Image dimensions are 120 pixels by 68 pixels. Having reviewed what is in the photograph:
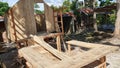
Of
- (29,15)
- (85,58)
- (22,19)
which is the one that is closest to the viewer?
(85,58)

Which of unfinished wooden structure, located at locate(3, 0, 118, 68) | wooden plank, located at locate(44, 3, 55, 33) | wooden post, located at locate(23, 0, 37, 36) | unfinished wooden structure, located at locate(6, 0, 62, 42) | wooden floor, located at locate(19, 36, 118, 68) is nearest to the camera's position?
wooden floor, located at locate(19, 36, 118, 68)

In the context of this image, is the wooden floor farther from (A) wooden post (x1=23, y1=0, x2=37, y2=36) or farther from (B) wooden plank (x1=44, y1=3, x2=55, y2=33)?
(B) wooden plank (x1=44, y1=3, x2=55, y2=33)

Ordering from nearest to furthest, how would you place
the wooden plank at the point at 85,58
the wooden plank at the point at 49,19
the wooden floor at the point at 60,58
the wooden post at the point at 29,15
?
the wooden plank at the point at 85,58 → the wooden floor at the point at 60,58 → the wooden post at the point at 29,15 → the wooden plank at the point at 49,19

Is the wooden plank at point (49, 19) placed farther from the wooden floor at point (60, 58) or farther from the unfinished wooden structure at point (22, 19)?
the wooden floor at point (60, 58)

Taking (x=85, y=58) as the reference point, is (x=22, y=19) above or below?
above

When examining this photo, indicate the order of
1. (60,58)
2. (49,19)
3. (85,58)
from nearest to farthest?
1. (85,58)
2. (60,58)
3. (49,19)

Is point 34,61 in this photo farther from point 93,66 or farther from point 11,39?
point 11,39

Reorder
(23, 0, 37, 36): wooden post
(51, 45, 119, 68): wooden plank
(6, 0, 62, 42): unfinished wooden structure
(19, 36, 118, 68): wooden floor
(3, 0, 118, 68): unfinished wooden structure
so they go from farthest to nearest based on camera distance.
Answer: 1. (23, 0, 37, 36): wooden post
2. (6, 0, 62, 42): unfinished wooden structure
3. (3, 0, 118, 68): unfinished wooden structure
4. (19, 36, 118, 68): wooden floor
5. (51, 45, 119, 68): wooden plank

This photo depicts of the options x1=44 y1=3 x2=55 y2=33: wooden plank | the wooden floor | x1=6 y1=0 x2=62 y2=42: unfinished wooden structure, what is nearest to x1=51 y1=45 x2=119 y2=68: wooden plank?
the wooden floor

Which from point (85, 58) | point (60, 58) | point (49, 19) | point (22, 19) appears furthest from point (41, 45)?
point (49, 19)

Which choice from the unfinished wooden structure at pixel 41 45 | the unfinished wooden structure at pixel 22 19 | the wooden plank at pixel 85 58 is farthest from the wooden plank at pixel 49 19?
the wooden plank at pixel 85 58

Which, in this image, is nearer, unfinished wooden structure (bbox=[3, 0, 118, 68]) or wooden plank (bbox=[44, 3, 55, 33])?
unfinished wooden structure (bbox=[3, 0, 118, 68])

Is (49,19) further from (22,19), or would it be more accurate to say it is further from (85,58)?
(85,58)

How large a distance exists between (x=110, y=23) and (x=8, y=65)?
19522 millimetres
